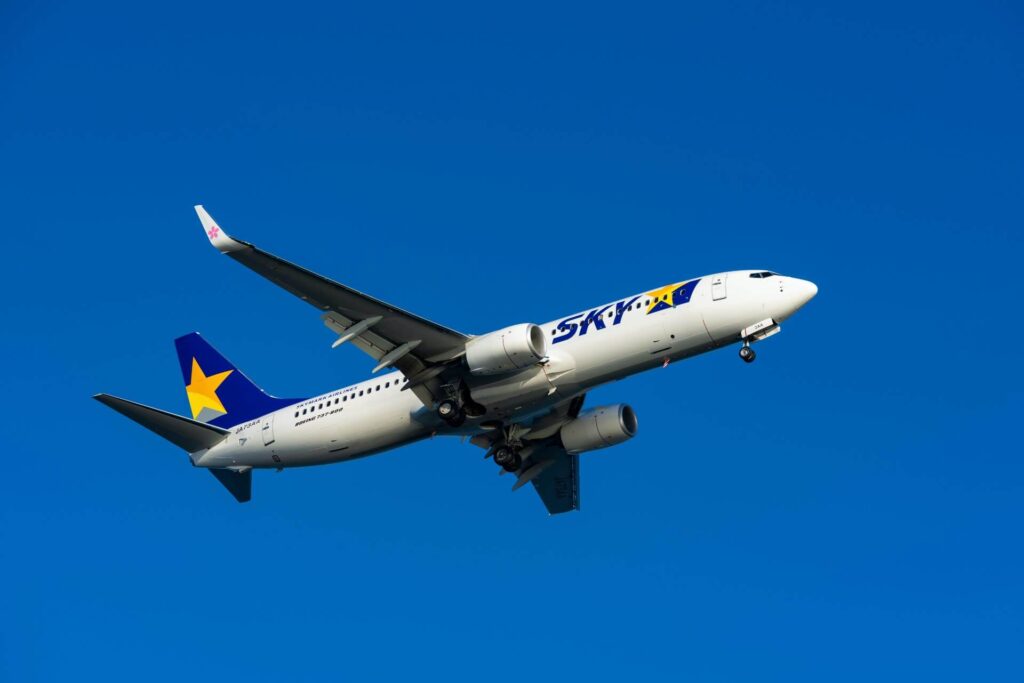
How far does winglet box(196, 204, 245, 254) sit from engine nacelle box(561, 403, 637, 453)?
15.2 meters

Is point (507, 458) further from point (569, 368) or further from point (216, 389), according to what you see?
point (216, 389)

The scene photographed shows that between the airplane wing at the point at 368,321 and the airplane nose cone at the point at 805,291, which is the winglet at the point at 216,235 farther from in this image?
the airplane nose cone at the point at 805,291

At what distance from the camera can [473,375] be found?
148 feet

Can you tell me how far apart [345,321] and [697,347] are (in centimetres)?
Answer: 1159

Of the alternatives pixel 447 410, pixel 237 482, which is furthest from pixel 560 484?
pixel 237 482

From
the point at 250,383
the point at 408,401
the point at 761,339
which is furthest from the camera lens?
the point at 250,383

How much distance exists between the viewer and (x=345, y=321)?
43.9 meters

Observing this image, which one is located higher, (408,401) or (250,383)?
(250,383)

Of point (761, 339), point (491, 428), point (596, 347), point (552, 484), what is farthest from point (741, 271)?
point (552, 484)

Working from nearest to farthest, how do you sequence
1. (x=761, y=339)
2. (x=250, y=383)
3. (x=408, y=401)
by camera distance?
(x=761, y=339), (x=408, y=401), (x=250, y=383)

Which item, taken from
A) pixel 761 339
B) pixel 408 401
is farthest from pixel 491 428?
pixel 761 339

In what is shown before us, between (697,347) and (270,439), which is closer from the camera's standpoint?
(697,347)

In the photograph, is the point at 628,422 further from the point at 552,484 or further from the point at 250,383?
the point at 250,383

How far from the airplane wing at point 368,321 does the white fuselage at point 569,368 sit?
4.58 ft
